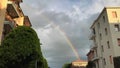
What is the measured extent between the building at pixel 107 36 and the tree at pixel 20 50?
1243 inches

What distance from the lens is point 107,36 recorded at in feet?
165

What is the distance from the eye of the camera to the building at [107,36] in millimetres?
47625

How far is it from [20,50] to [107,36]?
3568 cm

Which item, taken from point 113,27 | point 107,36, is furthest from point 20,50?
point 107,36

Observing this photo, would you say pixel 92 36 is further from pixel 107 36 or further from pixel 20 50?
pixel 20 50

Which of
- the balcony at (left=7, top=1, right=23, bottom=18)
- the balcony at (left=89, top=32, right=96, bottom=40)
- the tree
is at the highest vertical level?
the balcony at (left=89, top=32, right=96, bottom=40)

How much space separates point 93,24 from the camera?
61.0m

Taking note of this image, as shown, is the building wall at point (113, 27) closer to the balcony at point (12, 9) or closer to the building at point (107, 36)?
the building at point (107, 36)

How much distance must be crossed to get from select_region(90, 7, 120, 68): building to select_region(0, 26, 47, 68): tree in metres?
31.6

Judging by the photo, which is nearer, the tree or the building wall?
the tree

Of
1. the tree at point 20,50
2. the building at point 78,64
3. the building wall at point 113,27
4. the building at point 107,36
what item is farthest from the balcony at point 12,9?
the building at point 78,64

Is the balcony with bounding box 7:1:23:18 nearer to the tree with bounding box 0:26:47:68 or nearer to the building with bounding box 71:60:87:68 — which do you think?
the tree with bounding box 0:26:47:68

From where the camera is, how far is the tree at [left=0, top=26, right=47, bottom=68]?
17.3 metres

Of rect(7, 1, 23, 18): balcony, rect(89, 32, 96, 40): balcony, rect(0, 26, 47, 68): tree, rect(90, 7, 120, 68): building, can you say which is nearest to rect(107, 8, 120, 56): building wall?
rect(90, 7, 120, 68): building
